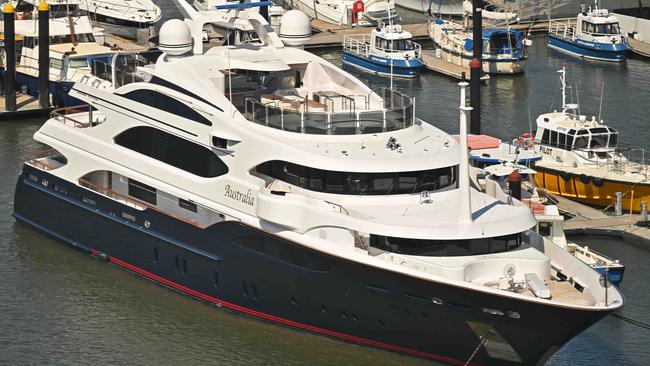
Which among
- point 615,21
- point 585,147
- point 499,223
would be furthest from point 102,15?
point 499,223

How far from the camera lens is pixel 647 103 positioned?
5484 centimetres

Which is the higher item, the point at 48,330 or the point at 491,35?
the point at 491,35

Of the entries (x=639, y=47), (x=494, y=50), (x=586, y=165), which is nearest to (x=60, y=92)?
(x=494, y=50)

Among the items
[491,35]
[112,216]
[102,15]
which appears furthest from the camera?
[102,15]

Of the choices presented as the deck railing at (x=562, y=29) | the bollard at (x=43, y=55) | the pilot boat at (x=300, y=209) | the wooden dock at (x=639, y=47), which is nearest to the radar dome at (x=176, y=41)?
the pilot boat at (x=300, y=209)

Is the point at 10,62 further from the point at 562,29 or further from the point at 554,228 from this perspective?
the point at 562,29

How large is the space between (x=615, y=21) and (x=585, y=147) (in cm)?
2296

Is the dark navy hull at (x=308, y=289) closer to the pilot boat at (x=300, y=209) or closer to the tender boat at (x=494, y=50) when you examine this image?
the pilot boat at (x=300, y=209)

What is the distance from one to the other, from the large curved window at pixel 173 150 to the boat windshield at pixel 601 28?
3390cm

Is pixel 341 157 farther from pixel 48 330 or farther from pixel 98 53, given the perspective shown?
pixel 98 53

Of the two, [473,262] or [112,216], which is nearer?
[473,262]

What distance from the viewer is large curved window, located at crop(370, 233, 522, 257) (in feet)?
94.2

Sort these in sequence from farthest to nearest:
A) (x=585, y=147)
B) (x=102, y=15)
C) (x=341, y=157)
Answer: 1. (x=102, y=15)
2. (x=585, y=147)
3. (x=341, y=157)

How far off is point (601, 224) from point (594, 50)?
2541 centimetres
